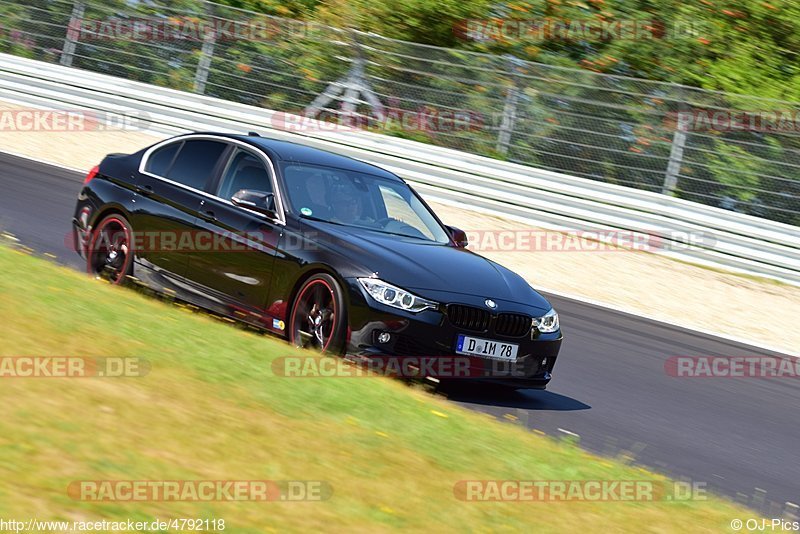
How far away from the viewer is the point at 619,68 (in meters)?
22.9

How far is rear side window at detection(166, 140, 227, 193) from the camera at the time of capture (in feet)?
31.7

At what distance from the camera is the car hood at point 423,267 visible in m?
8.23

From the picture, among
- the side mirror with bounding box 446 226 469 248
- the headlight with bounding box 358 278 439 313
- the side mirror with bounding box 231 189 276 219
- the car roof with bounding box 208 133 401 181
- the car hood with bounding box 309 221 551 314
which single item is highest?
the car roof with bounding box 208 133 401 181

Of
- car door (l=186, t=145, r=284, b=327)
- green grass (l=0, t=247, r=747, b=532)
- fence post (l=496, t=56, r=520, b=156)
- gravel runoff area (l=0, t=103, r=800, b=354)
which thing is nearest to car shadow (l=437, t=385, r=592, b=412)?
green grass (l=0, t=247, r=747, b=532)

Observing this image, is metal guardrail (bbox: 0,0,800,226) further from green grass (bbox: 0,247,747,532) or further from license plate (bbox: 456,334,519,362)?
green grass (bbox: 0,247,747,532)

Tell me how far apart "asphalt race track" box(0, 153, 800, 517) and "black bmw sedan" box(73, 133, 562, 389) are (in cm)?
54

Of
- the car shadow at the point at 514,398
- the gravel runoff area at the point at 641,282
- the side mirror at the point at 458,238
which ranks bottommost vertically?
the car shadow at the point at 514,398

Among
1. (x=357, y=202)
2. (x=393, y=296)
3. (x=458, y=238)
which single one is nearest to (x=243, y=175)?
(x=357, y=202)

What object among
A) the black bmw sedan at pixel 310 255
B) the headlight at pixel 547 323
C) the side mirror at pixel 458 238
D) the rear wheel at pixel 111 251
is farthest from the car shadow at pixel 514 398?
A: the rear wheel at pixel 111 251

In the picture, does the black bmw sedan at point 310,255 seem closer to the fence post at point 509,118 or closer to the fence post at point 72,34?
the fence post at point 509,118

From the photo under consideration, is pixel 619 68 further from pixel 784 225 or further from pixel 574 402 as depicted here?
pixel 574 402

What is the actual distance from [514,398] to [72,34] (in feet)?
52.3

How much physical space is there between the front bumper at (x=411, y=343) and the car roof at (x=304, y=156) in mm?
1751

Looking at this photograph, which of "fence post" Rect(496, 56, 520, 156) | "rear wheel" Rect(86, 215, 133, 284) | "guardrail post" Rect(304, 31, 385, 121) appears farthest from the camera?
"guardrail post" Rect(304, 31, 385, 121)
